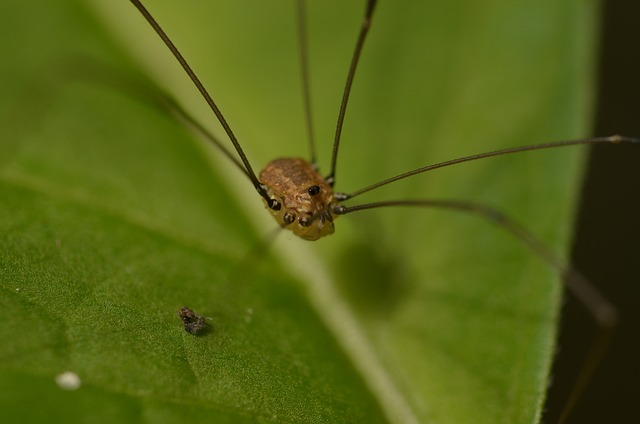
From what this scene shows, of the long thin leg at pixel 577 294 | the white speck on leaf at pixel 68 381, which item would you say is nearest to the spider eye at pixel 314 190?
the long thin leg at pixel 577 294

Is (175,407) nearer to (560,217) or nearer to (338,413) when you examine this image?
(338,413)

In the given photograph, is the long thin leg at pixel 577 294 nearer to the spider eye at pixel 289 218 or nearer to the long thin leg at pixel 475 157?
the long thin leg at pixel 475 157

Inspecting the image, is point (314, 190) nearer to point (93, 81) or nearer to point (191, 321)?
point (191, 321)

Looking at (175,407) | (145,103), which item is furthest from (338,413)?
(145,103)

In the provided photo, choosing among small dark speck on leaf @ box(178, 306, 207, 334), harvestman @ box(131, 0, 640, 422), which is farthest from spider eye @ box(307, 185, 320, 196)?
small dark speck on leaf @ box(178, 306, 207, 334)

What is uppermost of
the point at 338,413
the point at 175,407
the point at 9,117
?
the point at 9,117

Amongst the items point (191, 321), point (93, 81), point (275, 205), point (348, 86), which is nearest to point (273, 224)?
point (275, 205)

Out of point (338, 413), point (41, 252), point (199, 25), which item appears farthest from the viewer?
point (199, 25)
